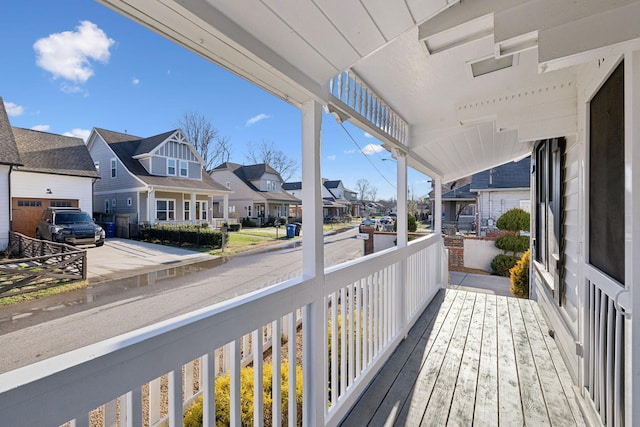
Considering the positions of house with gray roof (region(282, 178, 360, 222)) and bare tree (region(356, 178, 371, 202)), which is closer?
house with gray roof (region(282, 178, 360, 222))

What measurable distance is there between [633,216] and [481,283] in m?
5.75

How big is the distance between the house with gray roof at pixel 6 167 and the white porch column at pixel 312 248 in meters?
1.06

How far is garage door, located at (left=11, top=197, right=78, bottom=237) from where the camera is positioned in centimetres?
88

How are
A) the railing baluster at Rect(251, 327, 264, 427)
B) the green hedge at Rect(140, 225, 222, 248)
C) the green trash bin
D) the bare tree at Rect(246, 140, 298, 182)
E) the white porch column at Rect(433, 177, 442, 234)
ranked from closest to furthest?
Answer: the railing baluster at Rect(251, 327, 264, 427) < the green hedge at Rect(140, 225, 222, 248) < the bare tree at Rect(246, 140, 298, 182) < the green trash bin < the white porch column at Rect(433, 177, 442, 234)

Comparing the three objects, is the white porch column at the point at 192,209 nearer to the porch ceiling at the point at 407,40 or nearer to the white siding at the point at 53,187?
the white siding at the point at 53,187

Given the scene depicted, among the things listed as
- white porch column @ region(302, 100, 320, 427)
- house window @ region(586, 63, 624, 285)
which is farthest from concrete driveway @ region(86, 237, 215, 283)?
house window @ region(586, 63, 624, 285)

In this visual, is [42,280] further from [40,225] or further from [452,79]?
[452,79]

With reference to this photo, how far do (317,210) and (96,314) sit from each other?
99 cm

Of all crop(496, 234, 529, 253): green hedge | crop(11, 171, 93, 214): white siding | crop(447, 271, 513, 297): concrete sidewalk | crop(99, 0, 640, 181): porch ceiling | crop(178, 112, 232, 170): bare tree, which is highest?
crop(99, 0, 640, 181): porch ceiling

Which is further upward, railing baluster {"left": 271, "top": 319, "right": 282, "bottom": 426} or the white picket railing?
the white picket railing

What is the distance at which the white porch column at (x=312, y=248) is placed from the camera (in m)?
1.53

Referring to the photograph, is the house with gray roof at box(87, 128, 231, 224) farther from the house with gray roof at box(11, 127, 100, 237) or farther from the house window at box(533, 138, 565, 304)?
the house window at box(533, 138, 565, 304)

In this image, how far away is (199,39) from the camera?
0.91 metres

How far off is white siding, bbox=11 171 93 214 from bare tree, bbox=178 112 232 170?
0.55m
